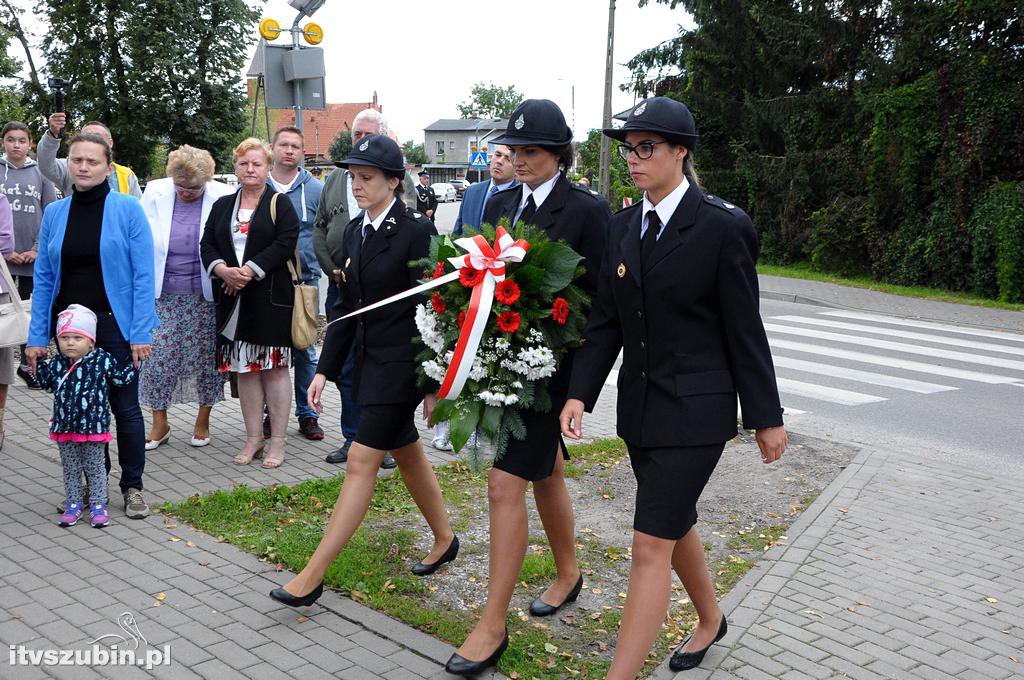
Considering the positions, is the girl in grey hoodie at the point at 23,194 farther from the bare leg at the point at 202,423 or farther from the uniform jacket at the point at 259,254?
the uniform jacket at the point at 259,254

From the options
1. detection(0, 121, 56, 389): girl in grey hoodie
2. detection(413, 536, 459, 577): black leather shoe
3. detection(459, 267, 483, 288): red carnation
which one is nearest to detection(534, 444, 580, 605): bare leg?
detection(413, 536, 459, 577): black leather shoe

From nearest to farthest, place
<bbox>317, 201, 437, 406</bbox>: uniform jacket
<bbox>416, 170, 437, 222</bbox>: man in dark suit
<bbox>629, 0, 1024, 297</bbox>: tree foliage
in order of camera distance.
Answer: <bbox>317, 201, 437, 406</bbox>: uniform jacket < <bbox>416, 170, 437, 222</bbox>: man in dark suit < <bbox>629, 0, 1024, 297</bbox>: tree foliage

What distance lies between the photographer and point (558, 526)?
4.45m

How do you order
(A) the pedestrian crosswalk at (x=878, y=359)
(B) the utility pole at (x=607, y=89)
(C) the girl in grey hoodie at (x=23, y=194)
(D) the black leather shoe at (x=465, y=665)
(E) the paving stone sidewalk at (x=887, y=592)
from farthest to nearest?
(B) the utility pole at (x=607, y=89) → (A) the pedestrian crosswalk at (x=878, y=359) → (C) the girl in grey hoodie at (x=23, y=194) → (E) the paving stone sidewalk at (x=887, y=592) → (D) the black leather shoe at (x=465, y=665)

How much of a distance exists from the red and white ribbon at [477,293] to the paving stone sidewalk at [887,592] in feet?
4.70

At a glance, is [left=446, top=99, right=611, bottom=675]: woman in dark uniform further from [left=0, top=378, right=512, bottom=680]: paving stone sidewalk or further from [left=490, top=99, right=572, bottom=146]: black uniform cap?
[left=0, top=378, right=512, bottom=680]: paving stone sidewalk

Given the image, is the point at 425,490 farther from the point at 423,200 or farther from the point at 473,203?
the point at 423,200

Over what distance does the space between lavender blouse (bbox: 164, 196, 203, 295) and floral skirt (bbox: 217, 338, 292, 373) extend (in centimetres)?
51

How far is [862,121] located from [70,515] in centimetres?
2213

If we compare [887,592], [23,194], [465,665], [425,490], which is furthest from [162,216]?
[887,592]

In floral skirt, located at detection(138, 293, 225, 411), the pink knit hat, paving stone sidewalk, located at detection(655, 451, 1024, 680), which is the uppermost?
the pink knit hat

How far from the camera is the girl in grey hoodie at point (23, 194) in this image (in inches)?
352

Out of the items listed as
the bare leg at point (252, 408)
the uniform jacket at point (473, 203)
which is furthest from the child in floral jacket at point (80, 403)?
the uniform jacket at point (473, 203)

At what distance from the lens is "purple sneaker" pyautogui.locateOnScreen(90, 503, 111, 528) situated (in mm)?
5359
